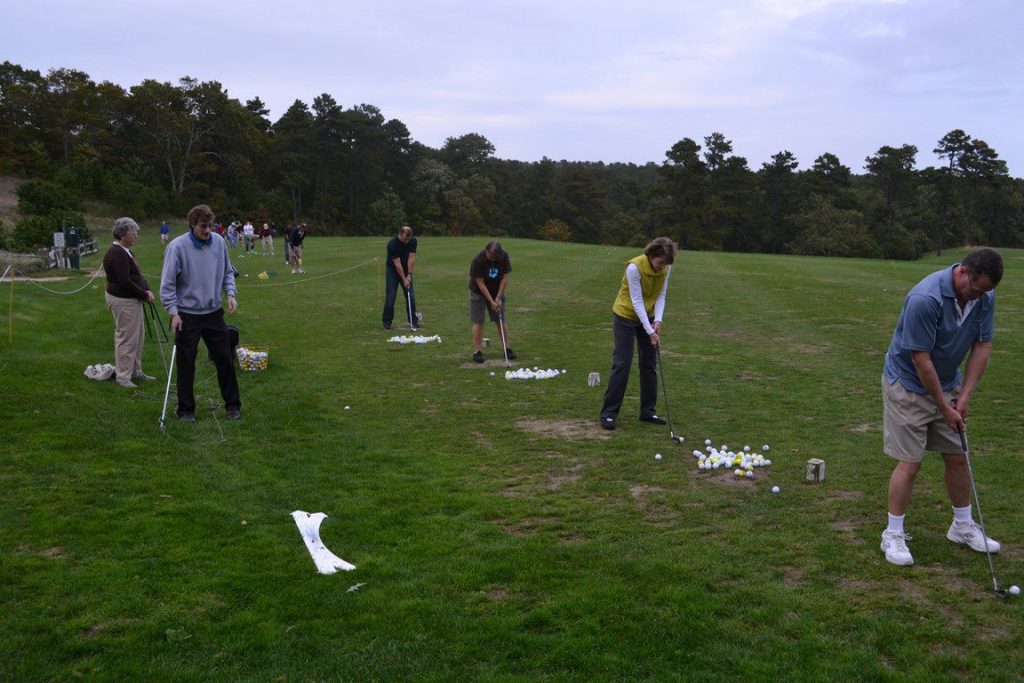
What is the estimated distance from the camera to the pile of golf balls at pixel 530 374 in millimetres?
11992

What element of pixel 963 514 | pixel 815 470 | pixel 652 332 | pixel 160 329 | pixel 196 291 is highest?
pixel 196 291

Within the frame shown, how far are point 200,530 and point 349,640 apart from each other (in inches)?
82.8

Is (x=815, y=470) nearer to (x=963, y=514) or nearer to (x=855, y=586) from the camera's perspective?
(x=963, y=514)

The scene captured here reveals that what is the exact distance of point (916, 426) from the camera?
543 cm

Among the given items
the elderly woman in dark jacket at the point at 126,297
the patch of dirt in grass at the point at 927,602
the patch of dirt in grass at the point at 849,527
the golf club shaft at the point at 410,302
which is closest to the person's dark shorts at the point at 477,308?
the golf club shaft at the point at 410,302

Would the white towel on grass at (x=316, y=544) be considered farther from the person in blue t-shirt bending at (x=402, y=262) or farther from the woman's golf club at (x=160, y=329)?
the person in blue t-shirt bending at (x=402, y=262)

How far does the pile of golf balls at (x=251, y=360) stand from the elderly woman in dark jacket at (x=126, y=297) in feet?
5.92

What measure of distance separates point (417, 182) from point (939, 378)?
9555 cm

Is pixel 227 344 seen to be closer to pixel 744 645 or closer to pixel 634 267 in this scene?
pixel 634 267

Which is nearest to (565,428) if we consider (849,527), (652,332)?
(652,332)

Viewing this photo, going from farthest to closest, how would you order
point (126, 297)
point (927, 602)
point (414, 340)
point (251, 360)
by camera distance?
point (414, 340) → point (251, 360) → point (126, 297) → point (927, 602)

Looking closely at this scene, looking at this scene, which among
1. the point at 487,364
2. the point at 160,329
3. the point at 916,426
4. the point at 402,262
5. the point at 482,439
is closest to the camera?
the point at 916,426

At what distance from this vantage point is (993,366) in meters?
12.5

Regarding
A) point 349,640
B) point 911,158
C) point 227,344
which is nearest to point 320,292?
point 227,344
